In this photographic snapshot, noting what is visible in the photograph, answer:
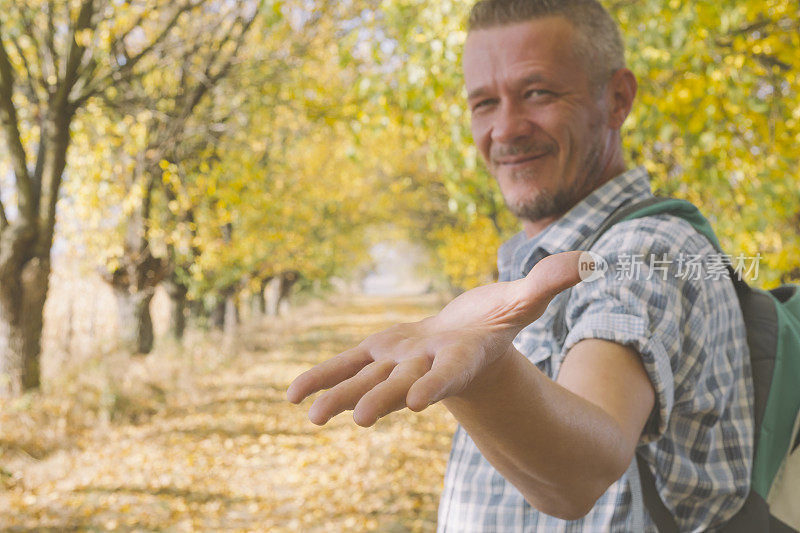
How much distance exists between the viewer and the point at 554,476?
1.08 metres

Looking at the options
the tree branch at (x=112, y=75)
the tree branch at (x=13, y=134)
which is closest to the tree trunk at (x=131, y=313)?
the tree branch at (x=13, y=134)

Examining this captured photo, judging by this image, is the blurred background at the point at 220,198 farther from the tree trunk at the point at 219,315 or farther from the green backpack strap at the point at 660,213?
the tree trunk at the point at 219,315

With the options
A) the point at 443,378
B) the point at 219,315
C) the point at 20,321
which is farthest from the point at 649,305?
the point at 219,315

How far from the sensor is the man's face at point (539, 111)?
1.63 metres

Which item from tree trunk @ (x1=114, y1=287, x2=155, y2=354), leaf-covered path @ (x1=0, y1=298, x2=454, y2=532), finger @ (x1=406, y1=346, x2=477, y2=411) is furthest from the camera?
tree trunk @ (x1=114, y1=287, x2=155, y2=354)

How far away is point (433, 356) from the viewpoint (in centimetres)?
87

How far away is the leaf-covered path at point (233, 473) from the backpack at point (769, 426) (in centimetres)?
430

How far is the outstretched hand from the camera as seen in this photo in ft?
2.55

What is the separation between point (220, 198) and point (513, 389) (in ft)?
28.0

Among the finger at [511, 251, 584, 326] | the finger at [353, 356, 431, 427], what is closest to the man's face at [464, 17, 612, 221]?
the finger at [511, 251, 584, 326]

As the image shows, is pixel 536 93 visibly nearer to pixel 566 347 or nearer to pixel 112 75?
pixel 566 347

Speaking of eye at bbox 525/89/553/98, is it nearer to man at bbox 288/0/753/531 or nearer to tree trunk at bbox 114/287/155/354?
man at bbox 288/0/753/531

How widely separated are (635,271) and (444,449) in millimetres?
6698

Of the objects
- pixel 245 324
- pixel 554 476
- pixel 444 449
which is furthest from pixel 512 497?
pixel 245 324
